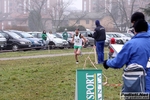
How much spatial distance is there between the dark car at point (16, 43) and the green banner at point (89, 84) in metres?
23.3

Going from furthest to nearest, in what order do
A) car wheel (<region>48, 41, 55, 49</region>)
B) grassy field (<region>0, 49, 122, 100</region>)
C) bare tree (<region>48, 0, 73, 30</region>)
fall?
bare tree (<region>48, 0, 73, 30</region>)
car wheel (<region>48, 41, 55, 49</region>)
grassy field (<region>0, 49, 122, 100</region>)

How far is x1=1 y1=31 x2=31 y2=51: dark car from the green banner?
23251mm

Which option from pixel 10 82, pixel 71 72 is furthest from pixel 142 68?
pixel 71 72

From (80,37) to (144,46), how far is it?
42.2ft

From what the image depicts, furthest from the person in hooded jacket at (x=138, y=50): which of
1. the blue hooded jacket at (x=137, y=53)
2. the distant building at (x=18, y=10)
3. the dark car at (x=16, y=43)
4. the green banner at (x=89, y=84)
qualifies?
the distant building at (x=18, y=10)

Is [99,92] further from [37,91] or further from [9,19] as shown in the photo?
[9,19]

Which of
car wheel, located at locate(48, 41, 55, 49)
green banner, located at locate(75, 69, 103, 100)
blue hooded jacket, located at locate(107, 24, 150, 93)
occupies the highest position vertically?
blue hooded jacket, located at locate(107, 24, 150, 93)

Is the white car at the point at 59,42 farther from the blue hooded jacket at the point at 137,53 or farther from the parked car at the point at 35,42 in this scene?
the blue hooded jacket at the point at 137,53

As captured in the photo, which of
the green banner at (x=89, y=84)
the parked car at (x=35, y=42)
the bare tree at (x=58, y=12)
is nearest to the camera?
the green banner at (x=89, y=84)

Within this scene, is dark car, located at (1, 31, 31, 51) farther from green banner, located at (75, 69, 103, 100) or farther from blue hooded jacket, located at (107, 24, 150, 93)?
blue hooded jacket, located at (107, 24, 150, 93)

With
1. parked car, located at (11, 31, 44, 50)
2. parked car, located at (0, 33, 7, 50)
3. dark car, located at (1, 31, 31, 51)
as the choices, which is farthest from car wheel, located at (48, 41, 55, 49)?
parked car, located at (0, 33, 7, 50)

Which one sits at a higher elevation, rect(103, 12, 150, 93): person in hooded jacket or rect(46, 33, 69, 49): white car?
rect(103, 12, 150, 93): person in hooded jacket

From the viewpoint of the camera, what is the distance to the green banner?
6711 mm

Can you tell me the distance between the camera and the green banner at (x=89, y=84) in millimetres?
6711
